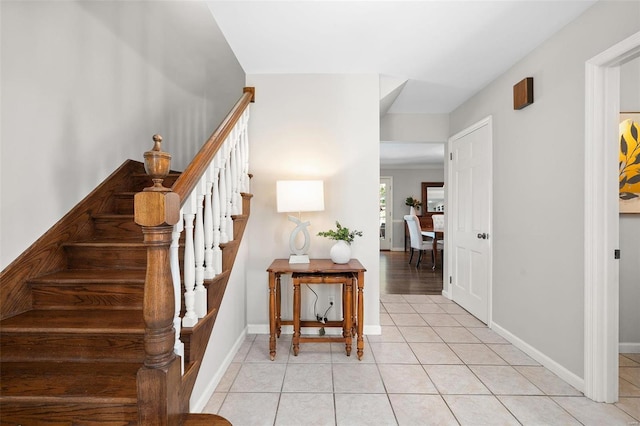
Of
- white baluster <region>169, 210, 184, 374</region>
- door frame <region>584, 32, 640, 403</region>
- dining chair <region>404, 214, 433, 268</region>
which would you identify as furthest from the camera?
dining chair <region>404, 214, 433, 268</region>

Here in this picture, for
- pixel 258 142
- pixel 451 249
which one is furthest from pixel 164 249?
pixel 451 249

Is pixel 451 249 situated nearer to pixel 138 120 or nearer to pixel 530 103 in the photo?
pixel 530 103

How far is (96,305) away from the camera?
175 cm

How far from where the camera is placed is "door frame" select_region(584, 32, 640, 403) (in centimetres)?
184

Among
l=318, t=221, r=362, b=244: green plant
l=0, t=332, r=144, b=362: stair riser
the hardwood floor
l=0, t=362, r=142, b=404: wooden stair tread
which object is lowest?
the hardwood floor

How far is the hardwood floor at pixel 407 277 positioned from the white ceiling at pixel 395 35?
2.73 m

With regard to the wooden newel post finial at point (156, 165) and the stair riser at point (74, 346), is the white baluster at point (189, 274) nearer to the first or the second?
the stair riser at point (74, 346)

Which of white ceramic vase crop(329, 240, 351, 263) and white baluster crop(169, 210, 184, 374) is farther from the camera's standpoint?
white ceramic vase crop(329, 240, 351, 263)

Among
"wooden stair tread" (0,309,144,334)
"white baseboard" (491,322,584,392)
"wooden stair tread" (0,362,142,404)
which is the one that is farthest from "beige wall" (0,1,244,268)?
"white baseboard" (491,322,584,392)

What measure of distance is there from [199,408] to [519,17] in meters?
3.10

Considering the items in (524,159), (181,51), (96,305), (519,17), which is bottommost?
(96,305)

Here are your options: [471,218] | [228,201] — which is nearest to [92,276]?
[228,201]

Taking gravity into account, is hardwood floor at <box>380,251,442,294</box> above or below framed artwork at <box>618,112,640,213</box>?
below

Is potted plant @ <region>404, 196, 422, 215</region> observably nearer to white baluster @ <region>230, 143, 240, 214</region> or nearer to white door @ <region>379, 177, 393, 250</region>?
white door @ <region>379, 177, 393, 250</region>
